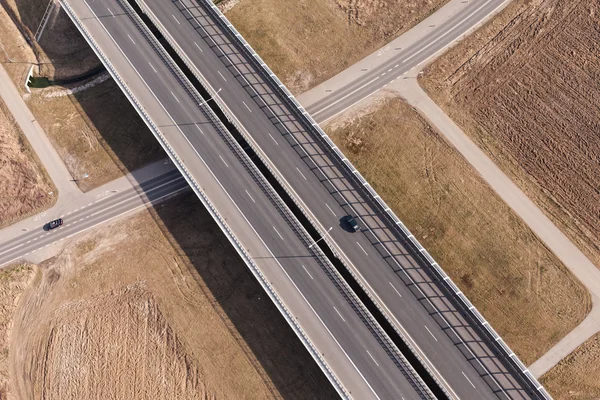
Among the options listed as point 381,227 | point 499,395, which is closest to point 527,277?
point 499,395

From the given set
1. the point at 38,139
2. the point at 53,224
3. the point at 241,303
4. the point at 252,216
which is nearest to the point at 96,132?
the point at 38,139

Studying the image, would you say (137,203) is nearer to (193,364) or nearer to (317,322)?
(193,364)

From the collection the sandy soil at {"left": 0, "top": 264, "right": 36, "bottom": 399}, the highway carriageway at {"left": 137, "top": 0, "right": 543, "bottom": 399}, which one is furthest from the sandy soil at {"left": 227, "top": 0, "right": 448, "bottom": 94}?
the sandy soil at {"left": 0, "top": 264, "right": 36, "bottom": 399}

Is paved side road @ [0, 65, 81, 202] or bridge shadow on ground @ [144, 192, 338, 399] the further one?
paved side road @ [0, 65, 81, 202]

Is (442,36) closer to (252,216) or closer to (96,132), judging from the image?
(252,216)

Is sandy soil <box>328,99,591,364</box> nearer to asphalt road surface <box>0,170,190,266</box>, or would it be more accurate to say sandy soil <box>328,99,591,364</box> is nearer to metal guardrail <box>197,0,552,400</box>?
metal guardrail <box>197,0,552,400</box>

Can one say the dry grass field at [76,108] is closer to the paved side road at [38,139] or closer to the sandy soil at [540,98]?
the paved side road at [38,139]
